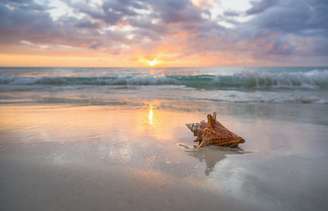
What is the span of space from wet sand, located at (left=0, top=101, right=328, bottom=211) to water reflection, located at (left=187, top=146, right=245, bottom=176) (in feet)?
0.05

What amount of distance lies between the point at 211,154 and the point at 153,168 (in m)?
1.00

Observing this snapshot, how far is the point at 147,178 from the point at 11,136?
3.24 meters

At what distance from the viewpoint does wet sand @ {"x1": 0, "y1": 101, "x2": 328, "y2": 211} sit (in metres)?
2.51

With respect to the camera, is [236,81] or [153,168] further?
[236,81]

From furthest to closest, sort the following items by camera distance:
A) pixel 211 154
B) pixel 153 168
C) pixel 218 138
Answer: pixel 218 138 < pixel 211 154 < pixel 153 168

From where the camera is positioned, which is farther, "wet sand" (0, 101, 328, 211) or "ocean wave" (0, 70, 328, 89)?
"ocean wave" (0, 70, 328, 89)

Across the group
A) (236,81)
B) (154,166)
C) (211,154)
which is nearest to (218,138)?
(211,154)

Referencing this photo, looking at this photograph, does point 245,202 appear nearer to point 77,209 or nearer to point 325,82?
point 77,209

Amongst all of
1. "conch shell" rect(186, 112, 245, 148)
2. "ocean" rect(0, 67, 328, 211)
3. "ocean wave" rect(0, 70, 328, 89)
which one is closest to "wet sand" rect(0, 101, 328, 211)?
"ocean" rect(0, 67, 328, 211)

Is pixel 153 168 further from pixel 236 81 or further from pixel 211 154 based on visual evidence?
pixel 236 81

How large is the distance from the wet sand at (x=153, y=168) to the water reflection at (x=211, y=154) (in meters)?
0.01

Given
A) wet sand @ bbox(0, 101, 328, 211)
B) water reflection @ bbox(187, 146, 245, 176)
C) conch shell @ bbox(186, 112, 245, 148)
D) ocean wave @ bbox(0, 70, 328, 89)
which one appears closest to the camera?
wet sand @ bbox(0, 101, 328, 211)

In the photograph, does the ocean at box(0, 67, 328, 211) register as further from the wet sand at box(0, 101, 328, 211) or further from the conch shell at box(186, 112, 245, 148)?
the conch shell at box(186, 112, 245, 148)

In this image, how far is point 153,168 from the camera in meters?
3.35
